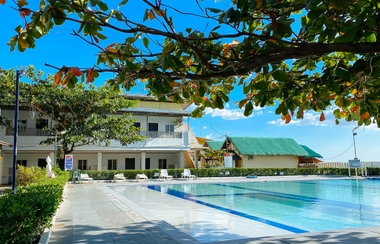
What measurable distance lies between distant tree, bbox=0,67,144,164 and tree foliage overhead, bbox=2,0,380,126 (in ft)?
54.3

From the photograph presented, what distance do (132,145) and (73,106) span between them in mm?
7460

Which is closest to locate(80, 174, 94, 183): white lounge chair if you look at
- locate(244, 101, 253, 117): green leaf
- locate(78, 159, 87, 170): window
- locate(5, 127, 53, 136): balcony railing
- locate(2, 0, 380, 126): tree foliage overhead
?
locate(5, 127, 53, 136): balcony railing

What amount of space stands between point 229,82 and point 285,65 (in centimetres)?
93

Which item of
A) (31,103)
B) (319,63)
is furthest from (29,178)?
(319,63)

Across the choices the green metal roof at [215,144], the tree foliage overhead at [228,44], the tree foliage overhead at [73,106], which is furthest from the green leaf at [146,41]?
the green metal roof at [215,144]

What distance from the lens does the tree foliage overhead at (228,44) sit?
2.87 metres

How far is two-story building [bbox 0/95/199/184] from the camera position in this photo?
25.2 m

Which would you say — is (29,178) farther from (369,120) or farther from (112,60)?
(369,120)

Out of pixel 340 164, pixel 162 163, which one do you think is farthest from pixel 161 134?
pixel 340 164

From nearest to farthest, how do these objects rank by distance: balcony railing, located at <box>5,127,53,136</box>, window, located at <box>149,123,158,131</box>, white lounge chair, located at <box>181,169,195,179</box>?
balcony railing, located at <box>5,127,53,136</box> → white lounge chair, located at <box>181,169,195,179</box> → window, located at <box>149,123,158,131</box>

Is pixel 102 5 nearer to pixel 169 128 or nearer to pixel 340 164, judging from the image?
pixel 169 128

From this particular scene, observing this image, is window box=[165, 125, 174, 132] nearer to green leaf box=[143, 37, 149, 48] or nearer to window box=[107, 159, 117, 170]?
window box=[107, 159, 117, 170]

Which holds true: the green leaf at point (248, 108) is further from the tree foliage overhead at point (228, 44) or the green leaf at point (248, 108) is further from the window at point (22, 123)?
the window at point (22, 123)

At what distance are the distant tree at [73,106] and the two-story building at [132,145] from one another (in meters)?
2.41
